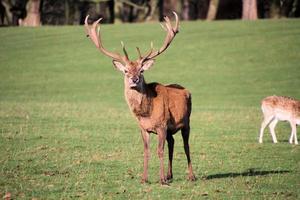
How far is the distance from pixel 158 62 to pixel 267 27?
24.3 ft

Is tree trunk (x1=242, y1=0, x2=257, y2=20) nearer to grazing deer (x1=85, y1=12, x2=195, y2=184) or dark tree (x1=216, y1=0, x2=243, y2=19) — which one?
dark tree (x1=216, y1=0, x2=243, y2=19)

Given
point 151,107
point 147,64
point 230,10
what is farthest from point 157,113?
point 230,10

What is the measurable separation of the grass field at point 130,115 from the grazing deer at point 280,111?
54 centimetres

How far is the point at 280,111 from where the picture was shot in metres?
17.6

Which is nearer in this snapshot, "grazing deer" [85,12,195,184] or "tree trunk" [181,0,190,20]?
"grazing deer" [85,12,195,184]

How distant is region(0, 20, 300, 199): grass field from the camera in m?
10.8

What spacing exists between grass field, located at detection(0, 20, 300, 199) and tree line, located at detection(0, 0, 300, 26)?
161 inches

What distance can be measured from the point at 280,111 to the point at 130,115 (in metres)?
6.51

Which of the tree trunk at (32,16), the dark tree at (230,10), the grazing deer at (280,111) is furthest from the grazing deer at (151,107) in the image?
the dark tree at (230,10)

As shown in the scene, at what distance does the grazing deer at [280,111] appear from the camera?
679 inches

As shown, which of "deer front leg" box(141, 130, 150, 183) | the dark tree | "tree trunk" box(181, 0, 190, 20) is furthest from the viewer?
"tree trunk" box(181, 0, 190, 20)

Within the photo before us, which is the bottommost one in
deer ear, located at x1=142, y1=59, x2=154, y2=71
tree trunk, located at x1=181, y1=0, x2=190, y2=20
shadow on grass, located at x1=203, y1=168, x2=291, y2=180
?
shadow on grass, located at x1=203, y1=168, x2=291, y2=180

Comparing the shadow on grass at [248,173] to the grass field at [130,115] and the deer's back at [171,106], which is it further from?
the deer's back at [171,106]

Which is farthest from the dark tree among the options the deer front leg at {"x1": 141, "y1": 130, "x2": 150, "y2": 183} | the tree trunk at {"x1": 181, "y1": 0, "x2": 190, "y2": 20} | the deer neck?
the deer front leg at {"x1": 141, "y1": 130, "x2": 150, "y2": 183}
